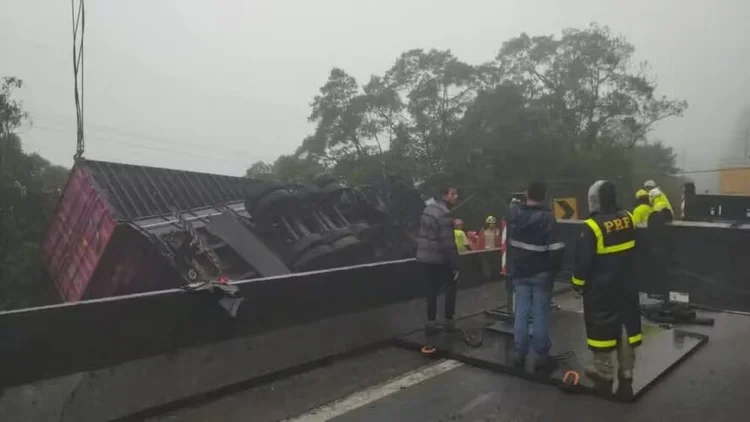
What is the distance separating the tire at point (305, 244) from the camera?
34.3 ft

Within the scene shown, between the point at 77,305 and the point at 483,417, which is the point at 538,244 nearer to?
the point at 483,417

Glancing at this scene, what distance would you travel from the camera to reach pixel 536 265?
16.3 ft

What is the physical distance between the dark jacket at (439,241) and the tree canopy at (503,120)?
25.6 ft

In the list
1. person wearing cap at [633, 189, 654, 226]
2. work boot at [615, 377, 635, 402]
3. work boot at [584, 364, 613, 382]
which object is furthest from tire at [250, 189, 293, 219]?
work boot at [615, 377, 635, 402]

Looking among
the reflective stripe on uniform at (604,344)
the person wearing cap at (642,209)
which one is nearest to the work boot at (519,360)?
the reflective stripe on uniform at (604,344)

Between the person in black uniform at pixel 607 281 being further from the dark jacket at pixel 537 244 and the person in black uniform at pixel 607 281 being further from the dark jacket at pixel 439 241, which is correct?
the dark jacket at pixel 439 241

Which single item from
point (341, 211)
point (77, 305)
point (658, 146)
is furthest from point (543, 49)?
point (77, 305)

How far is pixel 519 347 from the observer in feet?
16.9

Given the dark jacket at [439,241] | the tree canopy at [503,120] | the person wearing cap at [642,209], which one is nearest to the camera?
the dark jacket at [439,241]

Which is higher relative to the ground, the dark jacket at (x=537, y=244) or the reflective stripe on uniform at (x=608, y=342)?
the dark jacket at (x=537, y=244)

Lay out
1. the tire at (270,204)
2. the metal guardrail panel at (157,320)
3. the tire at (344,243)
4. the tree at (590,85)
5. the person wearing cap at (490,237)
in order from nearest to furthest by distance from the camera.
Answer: the metal guardrail panel at (157,320) < the tire at (344,243) < the tire at (270,204) < the person wearing cap at (490,237) < the tree at (590,85)

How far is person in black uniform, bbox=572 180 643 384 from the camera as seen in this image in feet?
14.8

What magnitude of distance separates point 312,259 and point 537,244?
5.84m

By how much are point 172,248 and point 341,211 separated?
3.65m
